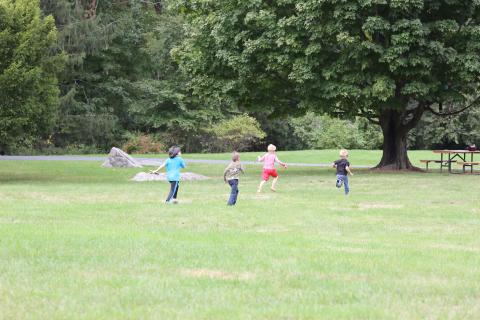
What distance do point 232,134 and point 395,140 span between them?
1059 inches

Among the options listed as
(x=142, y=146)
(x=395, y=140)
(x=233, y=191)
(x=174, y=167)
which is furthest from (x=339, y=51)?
(x=142, y=146)

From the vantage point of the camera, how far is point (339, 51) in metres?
28.1

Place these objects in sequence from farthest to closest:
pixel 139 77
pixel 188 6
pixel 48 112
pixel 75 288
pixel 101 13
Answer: pixel 139 77 < pixel 101 13 < pixel 188 6 < pixel 48 112 < pixel 75 288

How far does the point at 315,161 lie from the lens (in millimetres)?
43250

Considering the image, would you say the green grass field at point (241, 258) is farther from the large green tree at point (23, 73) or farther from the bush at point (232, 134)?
the bush at point (232, 134)

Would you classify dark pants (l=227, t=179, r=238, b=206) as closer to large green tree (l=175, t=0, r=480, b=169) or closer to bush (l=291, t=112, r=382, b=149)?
large green tree (l=175, t=0, r=480, b=169)

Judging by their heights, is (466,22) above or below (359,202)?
above

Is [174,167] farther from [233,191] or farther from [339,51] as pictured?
[339,51]

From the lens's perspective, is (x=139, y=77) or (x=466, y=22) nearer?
(x=466, y=22)

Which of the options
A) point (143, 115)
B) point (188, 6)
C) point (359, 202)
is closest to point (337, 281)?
point (359, 202)

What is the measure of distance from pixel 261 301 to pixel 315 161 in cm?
A: 3685

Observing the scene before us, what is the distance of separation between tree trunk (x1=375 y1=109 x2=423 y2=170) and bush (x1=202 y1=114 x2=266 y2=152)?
24.8m

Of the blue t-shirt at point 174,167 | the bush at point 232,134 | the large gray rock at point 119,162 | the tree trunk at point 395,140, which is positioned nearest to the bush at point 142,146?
the bush at point 232,134

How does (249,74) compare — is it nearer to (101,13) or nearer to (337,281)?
(337,281)
